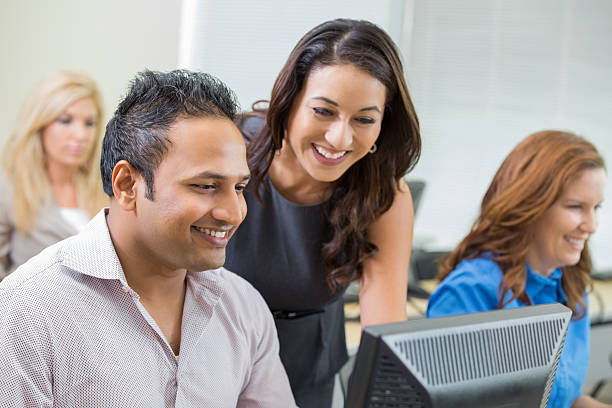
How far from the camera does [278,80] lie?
161 cm

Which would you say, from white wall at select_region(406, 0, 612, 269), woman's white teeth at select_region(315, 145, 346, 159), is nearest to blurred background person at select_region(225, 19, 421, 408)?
woman's white teeth at select_region(315, 145, 346, 159)

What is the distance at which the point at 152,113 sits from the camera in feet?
3.97

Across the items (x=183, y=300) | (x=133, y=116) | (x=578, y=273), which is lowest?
(x=578, y=273)

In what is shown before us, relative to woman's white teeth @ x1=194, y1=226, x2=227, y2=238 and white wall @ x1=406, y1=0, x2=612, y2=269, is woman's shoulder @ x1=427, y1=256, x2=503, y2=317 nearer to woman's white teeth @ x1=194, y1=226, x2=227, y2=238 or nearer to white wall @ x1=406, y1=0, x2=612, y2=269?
woman's white teeth @ x1=194, y1=226, x2=227, y2=238

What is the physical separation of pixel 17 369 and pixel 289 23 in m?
2.73

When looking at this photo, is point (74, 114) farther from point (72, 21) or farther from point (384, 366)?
point (384, 366)

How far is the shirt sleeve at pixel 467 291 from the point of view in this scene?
6.25 ft

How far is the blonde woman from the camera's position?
2.75 m

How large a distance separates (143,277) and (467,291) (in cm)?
99

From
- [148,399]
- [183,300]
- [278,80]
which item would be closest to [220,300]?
[183,300]

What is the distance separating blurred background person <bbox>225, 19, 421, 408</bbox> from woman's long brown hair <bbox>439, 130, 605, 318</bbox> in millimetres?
393

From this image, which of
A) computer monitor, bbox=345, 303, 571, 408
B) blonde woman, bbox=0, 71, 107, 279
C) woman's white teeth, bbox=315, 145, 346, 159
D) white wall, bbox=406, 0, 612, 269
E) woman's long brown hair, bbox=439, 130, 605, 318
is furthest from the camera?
white wall, bbox=406, 0, 612, 269

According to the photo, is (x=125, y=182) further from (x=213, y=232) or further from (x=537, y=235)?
(x=537, y=235)

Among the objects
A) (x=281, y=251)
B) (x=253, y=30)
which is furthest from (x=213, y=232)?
(x=253, y=30)
